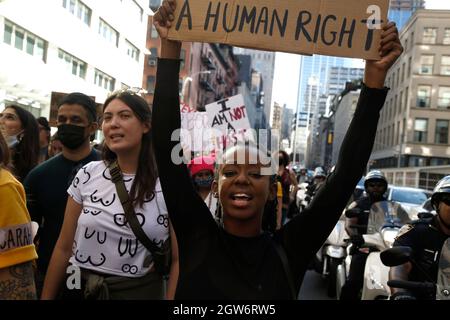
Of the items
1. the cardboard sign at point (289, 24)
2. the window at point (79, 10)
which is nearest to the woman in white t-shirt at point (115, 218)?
the cardboard sign at point (289, 24)

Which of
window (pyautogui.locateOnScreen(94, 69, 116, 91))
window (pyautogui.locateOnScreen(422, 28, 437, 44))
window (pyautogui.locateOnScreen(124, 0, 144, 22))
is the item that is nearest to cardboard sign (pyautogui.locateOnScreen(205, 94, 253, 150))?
window (pyautogui.locateOnScreen(94, 69, 116, 91))

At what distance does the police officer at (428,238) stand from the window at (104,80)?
26.9m

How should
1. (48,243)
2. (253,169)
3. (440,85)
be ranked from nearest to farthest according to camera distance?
(253,169) < (48,243) < (440,85)

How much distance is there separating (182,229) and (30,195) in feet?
5.05

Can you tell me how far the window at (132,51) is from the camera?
33.7m

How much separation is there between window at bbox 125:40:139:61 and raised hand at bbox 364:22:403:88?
32.8m

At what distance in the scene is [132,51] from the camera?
114 ft

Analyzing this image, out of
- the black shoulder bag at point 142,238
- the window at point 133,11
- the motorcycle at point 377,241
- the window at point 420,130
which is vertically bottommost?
the motorcycle at point 377,241

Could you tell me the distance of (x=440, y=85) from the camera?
49344 millimetres

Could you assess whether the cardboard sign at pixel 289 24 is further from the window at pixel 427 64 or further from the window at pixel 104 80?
the window at pixel 427 64

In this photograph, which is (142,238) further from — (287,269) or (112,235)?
(287,269)

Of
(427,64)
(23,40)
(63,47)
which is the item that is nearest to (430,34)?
(427,64)
